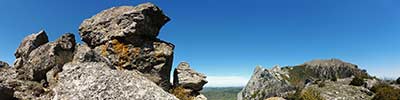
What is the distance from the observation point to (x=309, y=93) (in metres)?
26.7

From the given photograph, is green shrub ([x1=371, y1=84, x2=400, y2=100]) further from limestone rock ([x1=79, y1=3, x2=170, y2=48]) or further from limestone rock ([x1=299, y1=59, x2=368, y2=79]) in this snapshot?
limestone rock ([x1=299, y1=59, x2=368, y2=79])

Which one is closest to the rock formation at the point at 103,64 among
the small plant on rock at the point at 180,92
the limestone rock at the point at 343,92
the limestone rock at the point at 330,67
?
the small plant on rock at the point at 180,92

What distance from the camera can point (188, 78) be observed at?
24.8 meters

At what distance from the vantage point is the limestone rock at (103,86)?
309 inches

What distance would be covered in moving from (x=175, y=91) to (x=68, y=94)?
44.1ft

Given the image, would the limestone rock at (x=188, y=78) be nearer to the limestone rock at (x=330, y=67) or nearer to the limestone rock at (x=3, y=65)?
the limestone rock at (x=3, y=65)

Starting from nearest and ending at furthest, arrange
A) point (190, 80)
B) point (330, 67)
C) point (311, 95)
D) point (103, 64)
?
1. point (103, 64)
2. point (190, 80)
3. point (311, 95)
4. point (330, 67)

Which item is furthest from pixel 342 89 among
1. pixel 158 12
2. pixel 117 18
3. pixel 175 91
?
pixel 117 18

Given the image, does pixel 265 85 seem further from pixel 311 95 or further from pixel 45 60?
pixel 45 60

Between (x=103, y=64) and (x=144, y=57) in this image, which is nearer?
(x=103, y=64)

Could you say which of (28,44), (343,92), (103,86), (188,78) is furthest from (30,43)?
(343,92)

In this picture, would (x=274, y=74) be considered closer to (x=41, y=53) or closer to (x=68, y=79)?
(x=41, y=53)

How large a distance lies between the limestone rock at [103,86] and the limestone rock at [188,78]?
15.2m

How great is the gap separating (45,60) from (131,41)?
6656 mm
